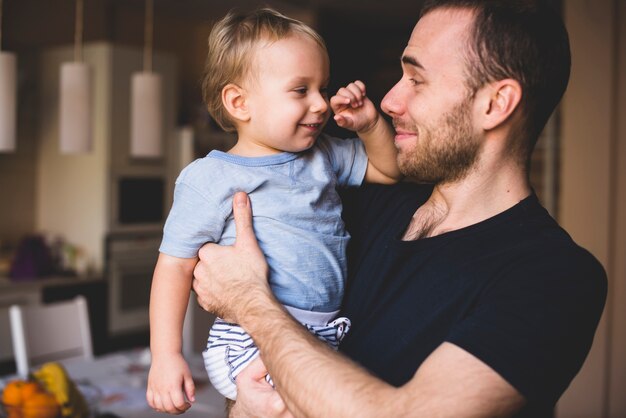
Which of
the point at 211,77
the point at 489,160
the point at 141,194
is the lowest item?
the point at 141,194

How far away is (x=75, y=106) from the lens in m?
3.26

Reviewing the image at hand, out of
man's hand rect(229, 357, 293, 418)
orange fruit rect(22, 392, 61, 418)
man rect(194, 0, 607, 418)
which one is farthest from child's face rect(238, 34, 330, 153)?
orange fruit rect(22, 392, 61, 418)

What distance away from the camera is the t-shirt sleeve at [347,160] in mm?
1532

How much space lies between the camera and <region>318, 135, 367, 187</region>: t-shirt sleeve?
1.53m

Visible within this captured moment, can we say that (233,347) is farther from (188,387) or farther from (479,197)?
(479,197)

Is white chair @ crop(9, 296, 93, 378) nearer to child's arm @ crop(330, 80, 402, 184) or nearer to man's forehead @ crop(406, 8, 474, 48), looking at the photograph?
child's arm @ crop(330, 80, 402, 184)

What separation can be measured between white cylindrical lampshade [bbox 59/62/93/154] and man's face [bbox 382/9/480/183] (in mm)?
2317

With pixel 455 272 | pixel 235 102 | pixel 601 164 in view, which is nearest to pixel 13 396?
pixel 235 102

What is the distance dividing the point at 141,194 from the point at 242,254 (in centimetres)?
410

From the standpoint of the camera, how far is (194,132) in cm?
538

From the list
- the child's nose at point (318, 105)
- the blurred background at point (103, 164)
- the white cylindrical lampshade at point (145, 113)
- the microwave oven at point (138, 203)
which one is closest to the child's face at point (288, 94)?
the child's nose at point (318, 105)

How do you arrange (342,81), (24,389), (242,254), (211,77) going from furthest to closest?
(342,81) → (24,389) → (211,77) → (242,254)

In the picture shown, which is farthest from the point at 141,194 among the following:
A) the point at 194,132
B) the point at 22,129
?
the point at 22,129

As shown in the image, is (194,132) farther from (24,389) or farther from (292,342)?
(292,342)
